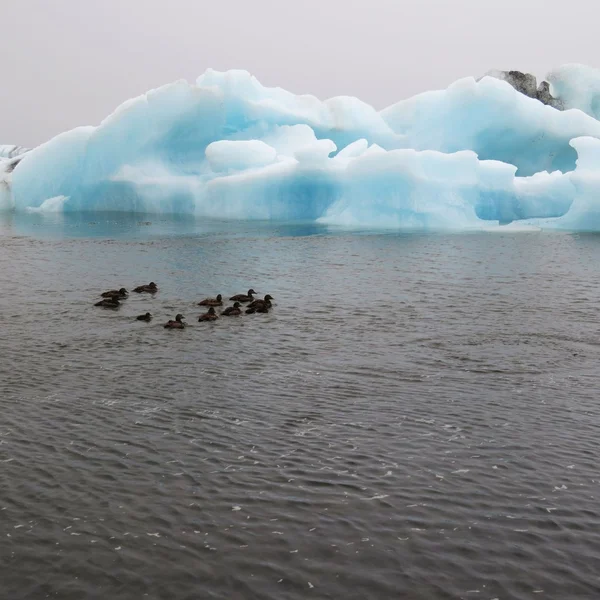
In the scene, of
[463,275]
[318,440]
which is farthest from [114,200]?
[318,440]

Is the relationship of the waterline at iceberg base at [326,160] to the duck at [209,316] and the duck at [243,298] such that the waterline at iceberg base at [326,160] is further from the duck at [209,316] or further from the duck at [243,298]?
the duck at [209,316]

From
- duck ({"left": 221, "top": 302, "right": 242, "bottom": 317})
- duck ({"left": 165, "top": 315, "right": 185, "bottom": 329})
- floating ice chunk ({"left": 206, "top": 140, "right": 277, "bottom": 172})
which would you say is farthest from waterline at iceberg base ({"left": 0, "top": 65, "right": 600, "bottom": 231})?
duck ({"left": 165, "top": 315, "right": 185, "bottom": 329})

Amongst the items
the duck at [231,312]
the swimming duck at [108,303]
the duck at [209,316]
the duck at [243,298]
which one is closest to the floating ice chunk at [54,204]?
the swimming duck at [108,303]

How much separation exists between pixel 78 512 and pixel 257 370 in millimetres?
6816

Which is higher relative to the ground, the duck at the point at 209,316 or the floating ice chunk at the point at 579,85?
the floating ice chunk at the point at 579,85

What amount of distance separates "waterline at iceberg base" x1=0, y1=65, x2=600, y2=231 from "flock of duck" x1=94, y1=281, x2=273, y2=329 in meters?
22.4

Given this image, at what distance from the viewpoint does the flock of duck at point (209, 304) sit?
21172mm

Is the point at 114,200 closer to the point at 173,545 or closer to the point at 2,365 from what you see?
the point at 2,365

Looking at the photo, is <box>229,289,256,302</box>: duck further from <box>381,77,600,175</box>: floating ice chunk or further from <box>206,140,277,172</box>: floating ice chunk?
<box>381,77,600,175</box>: floating ice chunk

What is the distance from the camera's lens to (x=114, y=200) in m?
58.4

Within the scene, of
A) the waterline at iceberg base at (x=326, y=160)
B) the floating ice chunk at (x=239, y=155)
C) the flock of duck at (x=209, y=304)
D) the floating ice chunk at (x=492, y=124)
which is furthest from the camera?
the floating ice chunk at (x=239, y=155)

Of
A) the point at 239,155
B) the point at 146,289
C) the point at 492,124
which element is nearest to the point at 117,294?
the point at 146,289

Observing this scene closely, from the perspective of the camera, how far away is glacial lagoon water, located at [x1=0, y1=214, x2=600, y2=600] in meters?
8.68

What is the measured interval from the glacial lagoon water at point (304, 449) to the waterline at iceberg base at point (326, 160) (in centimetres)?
2195
